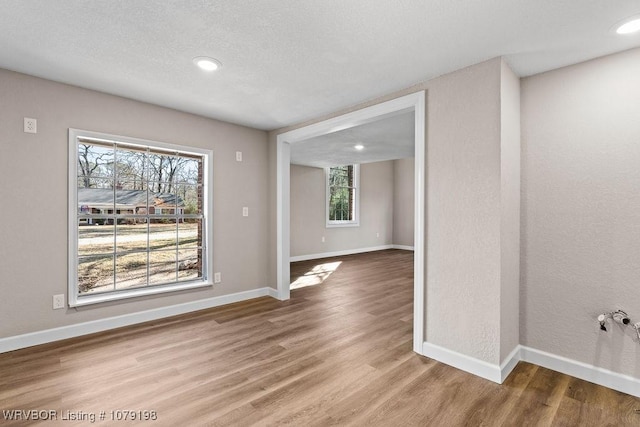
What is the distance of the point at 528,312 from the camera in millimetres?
2496

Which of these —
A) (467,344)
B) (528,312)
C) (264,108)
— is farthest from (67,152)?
(528,312)

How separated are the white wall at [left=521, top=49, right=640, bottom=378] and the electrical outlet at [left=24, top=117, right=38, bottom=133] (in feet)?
13.7

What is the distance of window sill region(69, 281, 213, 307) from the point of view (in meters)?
2.93

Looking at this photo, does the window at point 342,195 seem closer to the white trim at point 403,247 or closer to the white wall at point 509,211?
the white trim at point 403,247

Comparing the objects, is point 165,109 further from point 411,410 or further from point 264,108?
point 411,410

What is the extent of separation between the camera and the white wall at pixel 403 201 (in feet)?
31.0

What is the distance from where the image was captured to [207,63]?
2334 mm

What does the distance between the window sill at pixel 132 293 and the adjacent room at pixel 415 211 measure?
3 centimetres

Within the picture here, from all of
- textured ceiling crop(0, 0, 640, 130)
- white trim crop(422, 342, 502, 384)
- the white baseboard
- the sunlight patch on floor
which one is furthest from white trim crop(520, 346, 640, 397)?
the sunlight patch on floor

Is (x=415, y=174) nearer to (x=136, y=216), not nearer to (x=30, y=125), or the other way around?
(x=136, y=216)

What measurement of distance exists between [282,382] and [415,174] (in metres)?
1.96

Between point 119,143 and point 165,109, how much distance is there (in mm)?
617

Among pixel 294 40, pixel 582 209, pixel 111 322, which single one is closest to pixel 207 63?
pixel 294 40

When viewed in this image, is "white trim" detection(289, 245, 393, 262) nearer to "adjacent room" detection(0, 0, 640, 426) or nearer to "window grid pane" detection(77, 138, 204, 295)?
"window grid pane" detection(77, 138, 204, 295)
